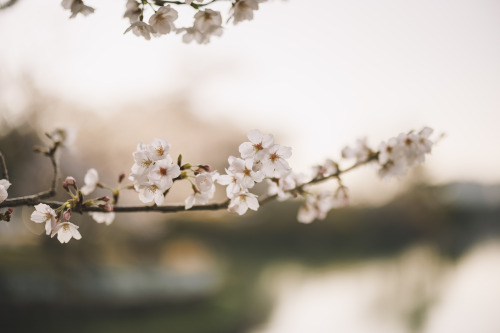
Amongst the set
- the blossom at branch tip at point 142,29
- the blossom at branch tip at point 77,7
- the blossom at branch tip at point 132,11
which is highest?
the blossom at branch tip at point 77,7

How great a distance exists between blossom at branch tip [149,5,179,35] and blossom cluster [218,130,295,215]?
0.41 metres

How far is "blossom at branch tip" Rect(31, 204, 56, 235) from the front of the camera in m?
1.00

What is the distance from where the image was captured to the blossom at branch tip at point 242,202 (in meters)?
1.04

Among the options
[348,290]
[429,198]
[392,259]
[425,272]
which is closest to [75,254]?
[348,290]

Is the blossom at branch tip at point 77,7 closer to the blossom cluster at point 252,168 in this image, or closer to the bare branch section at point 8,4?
the bare branch section at point 8,4

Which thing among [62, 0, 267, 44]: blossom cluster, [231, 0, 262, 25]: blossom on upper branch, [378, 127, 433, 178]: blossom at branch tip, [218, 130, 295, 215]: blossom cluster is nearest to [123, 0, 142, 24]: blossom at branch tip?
[62, 0, 267, 44]: blossom cluster

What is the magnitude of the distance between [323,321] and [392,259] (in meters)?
10.2

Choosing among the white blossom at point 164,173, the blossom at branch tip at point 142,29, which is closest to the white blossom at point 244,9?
the blossom at branch tip at point 142,29

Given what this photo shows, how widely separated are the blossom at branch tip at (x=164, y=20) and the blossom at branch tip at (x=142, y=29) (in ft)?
0.05

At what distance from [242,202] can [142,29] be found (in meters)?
0.56

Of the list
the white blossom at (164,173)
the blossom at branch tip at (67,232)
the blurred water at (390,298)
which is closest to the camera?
the white blossom at (164,173)

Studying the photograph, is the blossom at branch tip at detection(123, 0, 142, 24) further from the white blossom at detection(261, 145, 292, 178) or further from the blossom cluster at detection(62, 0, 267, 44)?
the white blossom at detection(261, 145, 292, 178)

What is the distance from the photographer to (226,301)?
9.30 meters

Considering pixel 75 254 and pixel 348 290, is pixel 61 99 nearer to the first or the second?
pixel 75 254
